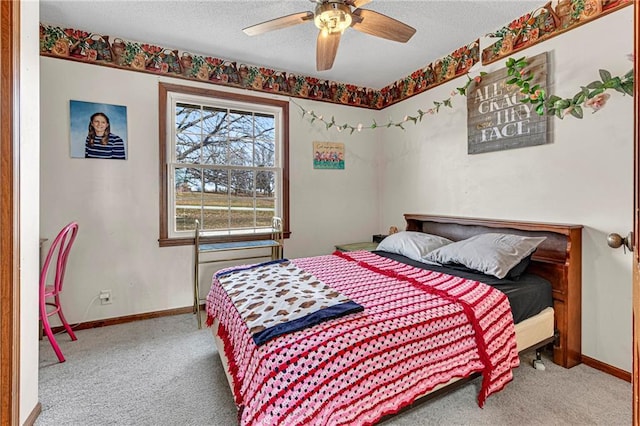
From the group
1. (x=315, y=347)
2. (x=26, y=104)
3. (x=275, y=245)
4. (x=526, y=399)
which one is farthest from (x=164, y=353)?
Result: (x=526, y=399)

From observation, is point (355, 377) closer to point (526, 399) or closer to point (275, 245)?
point (526, 399)

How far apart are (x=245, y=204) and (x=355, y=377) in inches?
100

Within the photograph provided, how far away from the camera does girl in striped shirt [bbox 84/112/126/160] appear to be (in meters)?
2.70

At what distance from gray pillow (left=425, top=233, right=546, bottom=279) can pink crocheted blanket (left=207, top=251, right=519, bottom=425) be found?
25 centimetres

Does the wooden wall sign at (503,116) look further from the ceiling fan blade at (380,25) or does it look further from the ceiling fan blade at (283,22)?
the ceiling fan blade at (283,22)

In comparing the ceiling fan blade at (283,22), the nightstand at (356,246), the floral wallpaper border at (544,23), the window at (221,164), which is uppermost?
the floral wallpaper border at (544,23)

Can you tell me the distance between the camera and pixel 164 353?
2301mm

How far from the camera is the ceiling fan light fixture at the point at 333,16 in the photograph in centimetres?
171

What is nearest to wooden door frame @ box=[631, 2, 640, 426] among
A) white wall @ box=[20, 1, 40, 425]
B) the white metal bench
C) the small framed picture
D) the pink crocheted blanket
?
the pink crocheted blanket

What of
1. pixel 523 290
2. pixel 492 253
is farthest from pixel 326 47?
pixel 523 290

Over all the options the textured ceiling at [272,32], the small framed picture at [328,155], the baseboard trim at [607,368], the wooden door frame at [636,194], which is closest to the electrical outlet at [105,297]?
the textured ceiling at [272,32]

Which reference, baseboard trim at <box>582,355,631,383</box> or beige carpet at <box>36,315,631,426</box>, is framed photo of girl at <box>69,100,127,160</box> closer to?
beige carpet at <box>36,315,631,426</box>

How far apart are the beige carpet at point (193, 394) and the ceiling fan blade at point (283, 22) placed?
2319 mm

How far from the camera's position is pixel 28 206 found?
1.51m
